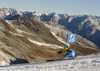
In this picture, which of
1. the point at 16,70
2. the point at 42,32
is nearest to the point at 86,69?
the point at 16,70

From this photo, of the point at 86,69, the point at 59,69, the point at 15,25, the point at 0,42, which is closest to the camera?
the point at 86,69

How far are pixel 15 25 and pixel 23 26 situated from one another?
722 centimetres

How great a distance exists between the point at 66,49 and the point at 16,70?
15105 mm

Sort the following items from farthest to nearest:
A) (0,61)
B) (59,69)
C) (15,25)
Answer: (15,25)
(0,61)
(59,69)

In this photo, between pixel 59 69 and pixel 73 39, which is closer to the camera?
pixel 59 69

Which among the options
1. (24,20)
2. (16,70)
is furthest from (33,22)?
(16,70)

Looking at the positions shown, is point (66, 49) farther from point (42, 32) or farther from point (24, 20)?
point (24, 20)

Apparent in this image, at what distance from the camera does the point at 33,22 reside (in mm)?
153000

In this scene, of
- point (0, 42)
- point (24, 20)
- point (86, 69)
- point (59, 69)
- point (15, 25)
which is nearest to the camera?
point (86, 69)

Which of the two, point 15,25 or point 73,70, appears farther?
point 15,25

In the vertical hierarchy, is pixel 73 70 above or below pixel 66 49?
above

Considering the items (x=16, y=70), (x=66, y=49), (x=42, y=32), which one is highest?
(x=16, y=70)

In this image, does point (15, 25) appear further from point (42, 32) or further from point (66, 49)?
point (66, 49)

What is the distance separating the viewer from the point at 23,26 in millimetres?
140250
